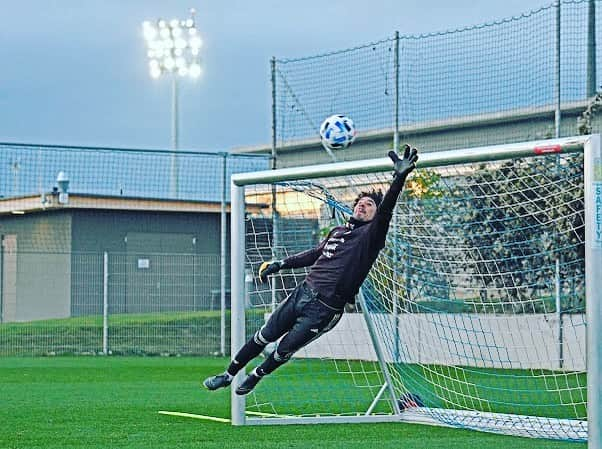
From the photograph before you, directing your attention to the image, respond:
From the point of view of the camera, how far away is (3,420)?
35.7 feet

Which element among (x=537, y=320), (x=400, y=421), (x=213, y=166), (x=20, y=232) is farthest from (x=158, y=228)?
(x=400, y=421)

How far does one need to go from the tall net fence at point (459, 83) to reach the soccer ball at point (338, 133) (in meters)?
4.62

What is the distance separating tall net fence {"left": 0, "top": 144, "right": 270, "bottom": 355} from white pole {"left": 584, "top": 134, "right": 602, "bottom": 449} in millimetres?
11884

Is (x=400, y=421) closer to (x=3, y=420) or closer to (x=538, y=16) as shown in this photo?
(x=3, y=420)

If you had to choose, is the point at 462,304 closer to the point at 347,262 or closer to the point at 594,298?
the point at 347,262

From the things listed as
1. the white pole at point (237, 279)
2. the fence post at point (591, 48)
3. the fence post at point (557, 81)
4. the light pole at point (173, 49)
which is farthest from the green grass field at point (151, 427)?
the light pole at point (173, 49)

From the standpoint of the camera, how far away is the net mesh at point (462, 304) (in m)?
12.6

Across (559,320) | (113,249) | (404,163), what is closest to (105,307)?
(113,249)

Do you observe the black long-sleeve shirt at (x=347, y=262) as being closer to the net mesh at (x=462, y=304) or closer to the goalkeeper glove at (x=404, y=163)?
the goalkeeper glove at (x=404, y=163)

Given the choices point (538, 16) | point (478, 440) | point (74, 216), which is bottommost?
point (478, 440)

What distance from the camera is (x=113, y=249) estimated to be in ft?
81.4

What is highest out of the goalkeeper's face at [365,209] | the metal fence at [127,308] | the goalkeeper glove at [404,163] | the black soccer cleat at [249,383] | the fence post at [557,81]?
the fence post at [557,81]

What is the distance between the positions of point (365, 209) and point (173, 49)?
30368 mm

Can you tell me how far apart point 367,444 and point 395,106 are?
29.6ft
